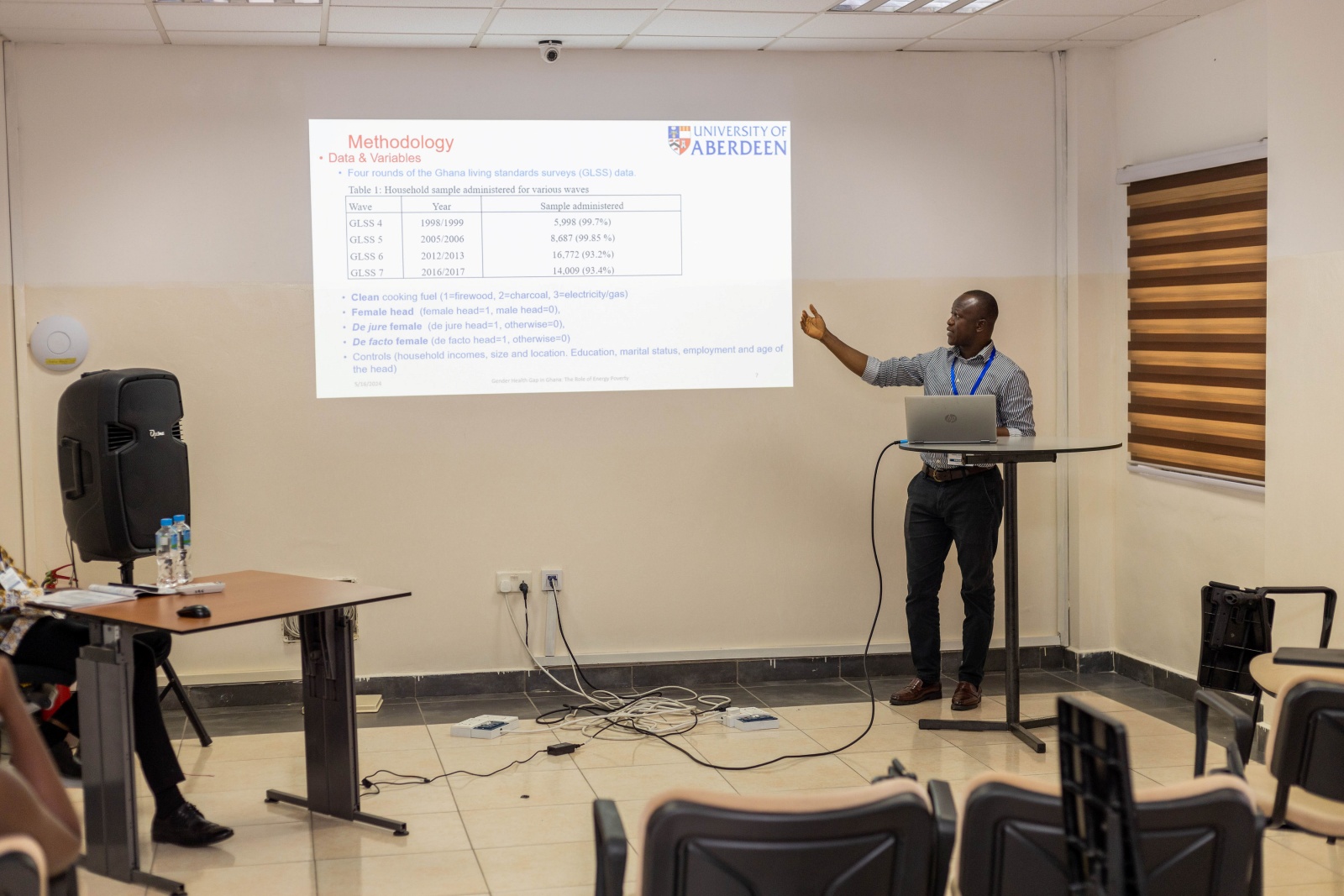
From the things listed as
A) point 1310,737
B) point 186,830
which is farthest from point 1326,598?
point 186,830

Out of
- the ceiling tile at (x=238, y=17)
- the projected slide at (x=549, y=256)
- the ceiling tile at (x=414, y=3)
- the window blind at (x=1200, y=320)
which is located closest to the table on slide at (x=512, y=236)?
the projected slide at (x=549, y=256)

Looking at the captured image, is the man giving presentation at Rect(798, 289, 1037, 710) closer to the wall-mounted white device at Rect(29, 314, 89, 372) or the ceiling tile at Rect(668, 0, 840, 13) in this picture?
the ceiling tile at Rect(668, 0, 840, 13)

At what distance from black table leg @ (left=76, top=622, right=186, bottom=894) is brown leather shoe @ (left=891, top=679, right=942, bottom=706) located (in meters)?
2.97

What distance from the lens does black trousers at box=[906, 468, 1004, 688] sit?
188 inches

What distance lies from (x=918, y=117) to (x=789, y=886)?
4370mm

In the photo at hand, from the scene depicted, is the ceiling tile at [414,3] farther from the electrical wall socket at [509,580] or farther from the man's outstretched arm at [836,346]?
the electrical wall socket at [509,580]

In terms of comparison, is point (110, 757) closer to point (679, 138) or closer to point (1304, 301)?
point (679, 138)

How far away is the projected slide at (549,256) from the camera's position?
16.8 ft

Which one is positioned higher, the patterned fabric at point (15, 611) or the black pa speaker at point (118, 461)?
Answer: the black pa speaker at point (118, 461)

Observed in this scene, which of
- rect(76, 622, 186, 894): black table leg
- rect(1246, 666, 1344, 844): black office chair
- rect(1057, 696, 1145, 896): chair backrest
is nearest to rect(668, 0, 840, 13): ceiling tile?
rect(76, 622, 186, 894): black table leg

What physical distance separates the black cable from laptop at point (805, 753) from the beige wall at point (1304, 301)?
4.97 ft

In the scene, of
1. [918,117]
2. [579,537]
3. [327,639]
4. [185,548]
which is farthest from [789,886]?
[918,117]

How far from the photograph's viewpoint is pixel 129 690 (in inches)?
130

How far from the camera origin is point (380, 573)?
5207 mm
